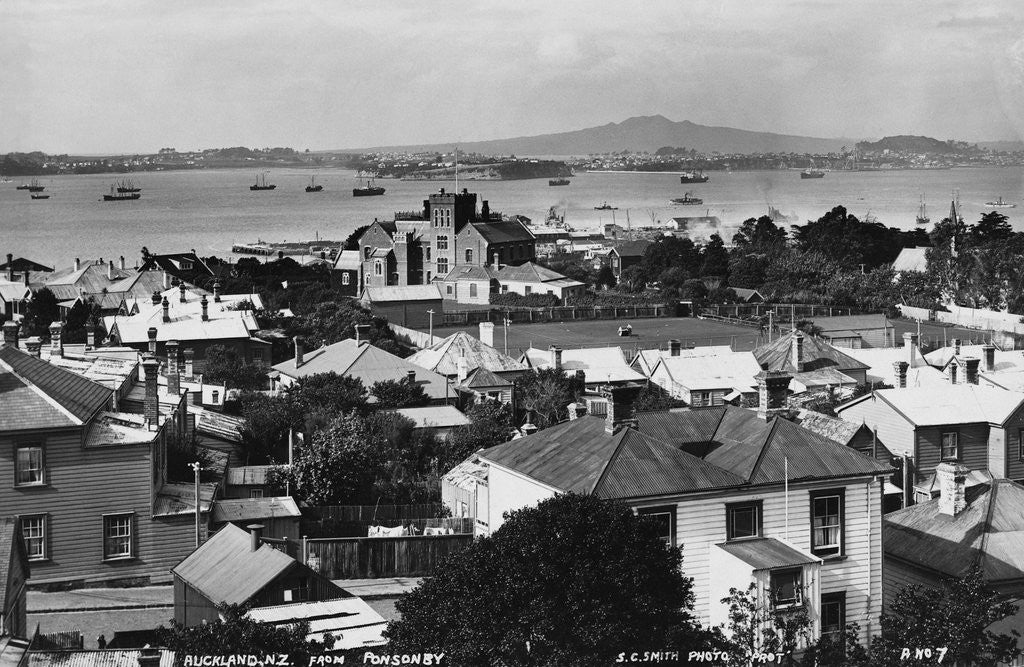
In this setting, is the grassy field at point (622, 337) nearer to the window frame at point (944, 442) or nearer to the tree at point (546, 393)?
the tree at point (546, 393)

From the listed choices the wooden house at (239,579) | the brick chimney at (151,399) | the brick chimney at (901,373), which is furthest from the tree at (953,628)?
the brick chimney at (901,373)

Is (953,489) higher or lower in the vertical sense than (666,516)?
lower

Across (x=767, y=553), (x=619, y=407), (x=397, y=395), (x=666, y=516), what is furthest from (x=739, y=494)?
(x=397, y=395)

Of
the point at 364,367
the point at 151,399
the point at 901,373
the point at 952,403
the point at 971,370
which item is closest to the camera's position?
the point at 151,399

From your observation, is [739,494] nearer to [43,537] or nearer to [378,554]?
[378,554]

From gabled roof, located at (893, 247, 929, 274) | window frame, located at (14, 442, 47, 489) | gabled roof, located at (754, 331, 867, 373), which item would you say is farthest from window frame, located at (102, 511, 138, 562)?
gabled roof, located at (893, 247, 929, 274)

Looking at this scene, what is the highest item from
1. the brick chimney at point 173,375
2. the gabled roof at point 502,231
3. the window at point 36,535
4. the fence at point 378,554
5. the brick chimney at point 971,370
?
the gabled roof at point 502,231

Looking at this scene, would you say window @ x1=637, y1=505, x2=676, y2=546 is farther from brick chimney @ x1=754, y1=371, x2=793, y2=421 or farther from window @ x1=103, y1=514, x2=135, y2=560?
window @ x1=103, y1=514, x2=135, y2=560

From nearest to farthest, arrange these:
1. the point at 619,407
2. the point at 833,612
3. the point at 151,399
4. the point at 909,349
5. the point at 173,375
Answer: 1. the point at 833,612
2. the point at 619,407
3. the point at 151,399
4. the point at 173,375
5. the point at 909,349
